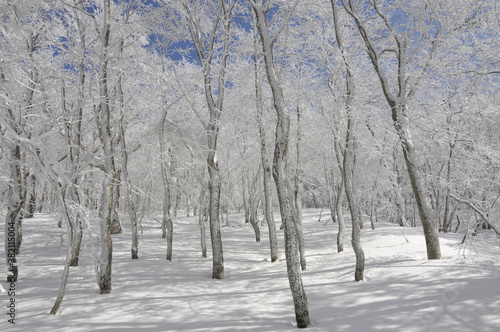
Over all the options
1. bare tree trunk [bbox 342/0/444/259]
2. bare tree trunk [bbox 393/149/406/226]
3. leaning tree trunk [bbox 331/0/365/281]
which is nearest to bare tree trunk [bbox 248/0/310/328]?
leaning tree trunk [bbox 331/0/365/281]

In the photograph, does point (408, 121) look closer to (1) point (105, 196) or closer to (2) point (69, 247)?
(1) point (105, 196)

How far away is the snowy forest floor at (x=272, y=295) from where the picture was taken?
18.0 feet

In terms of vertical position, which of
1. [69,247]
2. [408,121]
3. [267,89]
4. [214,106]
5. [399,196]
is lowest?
[69,247]

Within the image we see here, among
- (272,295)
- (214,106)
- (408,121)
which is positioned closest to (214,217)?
(272,295)

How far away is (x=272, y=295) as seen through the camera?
7.59m

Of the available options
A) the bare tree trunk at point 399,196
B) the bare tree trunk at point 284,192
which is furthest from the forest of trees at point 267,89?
the bare tree trunk at point 399,196

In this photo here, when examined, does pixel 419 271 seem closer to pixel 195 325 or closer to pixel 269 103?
pixel 195 325

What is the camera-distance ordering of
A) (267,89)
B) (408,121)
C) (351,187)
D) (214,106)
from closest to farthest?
(351,187)
(408,121)
(214,106)
(267,89)

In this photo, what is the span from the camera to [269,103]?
43.9ft

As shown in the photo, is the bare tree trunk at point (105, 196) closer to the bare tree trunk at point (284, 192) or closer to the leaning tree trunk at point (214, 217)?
the leaning tree trunk at point (214, 217)

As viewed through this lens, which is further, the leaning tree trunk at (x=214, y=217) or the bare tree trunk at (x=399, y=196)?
the bare tree trunk at (x=399, y=196)

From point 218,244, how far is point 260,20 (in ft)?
21.4

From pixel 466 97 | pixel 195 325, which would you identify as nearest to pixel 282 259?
pixel 195 325

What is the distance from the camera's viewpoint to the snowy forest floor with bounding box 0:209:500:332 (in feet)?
18.0
